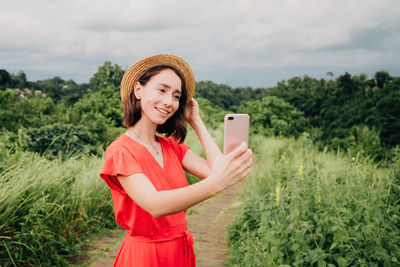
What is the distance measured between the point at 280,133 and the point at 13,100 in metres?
12.1

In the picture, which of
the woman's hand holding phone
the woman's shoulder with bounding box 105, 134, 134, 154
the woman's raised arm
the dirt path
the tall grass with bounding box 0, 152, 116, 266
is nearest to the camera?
the woman's hand holding phone

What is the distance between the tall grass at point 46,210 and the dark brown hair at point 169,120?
186cm

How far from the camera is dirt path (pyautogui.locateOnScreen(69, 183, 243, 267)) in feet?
11.3

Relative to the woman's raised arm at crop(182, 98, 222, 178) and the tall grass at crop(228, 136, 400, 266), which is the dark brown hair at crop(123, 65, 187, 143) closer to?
the woman's raised arm at crop(182, 98, 222, 178)

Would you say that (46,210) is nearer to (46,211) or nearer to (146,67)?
(46,211)

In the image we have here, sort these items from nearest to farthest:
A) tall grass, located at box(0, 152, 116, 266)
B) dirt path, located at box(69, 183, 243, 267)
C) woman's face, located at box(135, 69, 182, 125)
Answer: woman's face, located at box(135, 69, 182, 125), tall grass, located at box(0, 152, 116, 266), dirt path, located at box(69, 183, 243, 267)

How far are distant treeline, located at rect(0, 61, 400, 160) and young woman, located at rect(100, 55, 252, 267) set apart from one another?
12.1ft

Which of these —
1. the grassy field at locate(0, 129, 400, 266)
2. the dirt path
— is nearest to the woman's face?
the grassy field at locate(0, 129, 400, 266)

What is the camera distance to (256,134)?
1683 centimetres

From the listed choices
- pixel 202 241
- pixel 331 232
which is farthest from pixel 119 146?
pixel 202 241

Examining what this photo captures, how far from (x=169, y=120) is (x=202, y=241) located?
271 centimetres

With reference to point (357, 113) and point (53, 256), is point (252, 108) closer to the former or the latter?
point (357, 113)

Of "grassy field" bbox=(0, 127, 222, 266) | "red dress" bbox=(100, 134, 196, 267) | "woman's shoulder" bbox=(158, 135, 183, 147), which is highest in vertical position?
"woman's shoulder" bbox=(158, 135, 183, 147)

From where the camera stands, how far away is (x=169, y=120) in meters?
1.78
